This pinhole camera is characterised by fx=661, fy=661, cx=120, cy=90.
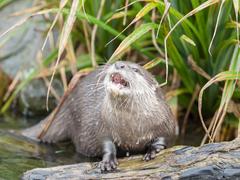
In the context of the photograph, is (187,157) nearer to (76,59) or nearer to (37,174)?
(37,174)

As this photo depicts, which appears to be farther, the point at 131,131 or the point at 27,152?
the point at 27,152

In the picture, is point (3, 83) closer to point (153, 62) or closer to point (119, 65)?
point (153, 62)

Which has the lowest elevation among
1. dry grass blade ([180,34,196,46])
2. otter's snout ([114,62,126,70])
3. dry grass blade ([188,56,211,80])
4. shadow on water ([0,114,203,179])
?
shadow on water ([0,114,203,179])

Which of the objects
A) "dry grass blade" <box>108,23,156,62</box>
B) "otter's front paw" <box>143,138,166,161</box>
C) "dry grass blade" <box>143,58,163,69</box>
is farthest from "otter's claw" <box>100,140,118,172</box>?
"dry grass blade" <box>143,58,163,69</box>

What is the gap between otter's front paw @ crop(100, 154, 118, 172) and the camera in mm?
3229

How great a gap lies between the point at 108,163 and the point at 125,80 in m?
0.42

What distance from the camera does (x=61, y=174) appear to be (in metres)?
3.14

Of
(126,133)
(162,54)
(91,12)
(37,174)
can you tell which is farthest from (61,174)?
(91,12)

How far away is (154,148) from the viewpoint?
3.41 meters

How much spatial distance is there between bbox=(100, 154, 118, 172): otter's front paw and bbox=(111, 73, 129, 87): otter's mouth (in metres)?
0.38

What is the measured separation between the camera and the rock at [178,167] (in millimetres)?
2949

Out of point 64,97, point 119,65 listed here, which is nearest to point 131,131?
point 119,65

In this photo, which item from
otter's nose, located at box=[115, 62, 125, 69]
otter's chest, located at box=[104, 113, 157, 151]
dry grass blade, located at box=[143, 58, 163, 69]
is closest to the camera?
otter's nose, located at box=[115, 62, 125, 69]

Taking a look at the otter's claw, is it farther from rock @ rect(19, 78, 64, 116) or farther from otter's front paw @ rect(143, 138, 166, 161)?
rock @ rect(19, 78, 64, 116)
